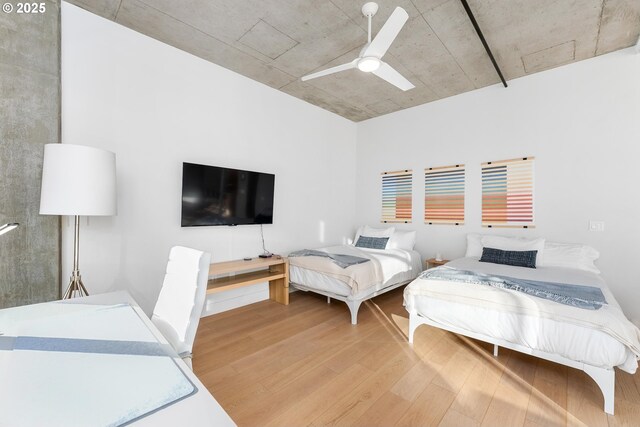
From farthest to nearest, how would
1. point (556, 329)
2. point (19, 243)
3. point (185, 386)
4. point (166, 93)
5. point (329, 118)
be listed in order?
point (329, 118), point (166, 93), point (19, 243), point (556, 329), point (185, 386)

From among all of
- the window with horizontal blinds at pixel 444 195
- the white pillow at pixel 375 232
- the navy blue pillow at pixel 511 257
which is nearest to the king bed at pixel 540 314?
the navy blue pillow at pixel 511 257

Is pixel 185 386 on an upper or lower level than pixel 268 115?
lower

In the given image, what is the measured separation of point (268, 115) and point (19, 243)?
115 inches

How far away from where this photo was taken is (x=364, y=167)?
214 inches

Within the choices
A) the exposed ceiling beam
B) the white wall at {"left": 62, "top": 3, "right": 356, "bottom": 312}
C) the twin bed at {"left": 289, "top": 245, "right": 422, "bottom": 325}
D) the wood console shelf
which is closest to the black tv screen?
the white wall at {"left": 62, "top": 3, "right": 356, "bottom": 312}

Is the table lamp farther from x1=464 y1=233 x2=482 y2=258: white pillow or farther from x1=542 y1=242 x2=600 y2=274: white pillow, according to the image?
x1=542 y1=242 x2=600 y2=274: white pillow

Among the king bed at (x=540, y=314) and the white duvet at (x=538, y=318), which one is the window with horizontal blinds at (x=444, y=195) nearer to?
the king bed at (x=540, y=314)

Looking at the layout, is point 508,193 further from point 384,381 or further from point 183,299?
point 183,299

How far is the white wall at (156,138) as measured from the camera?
255cm

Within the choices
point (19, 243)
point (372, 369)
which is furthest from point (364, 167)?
point (19, 243)

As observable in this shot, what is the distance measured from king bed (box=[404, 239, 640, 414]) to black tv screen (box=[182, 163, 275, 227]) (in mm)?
2157

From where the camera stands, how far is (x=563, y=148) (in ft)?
11.4

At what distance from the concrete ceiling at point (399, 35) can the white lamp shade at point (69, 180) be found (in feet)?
4.87

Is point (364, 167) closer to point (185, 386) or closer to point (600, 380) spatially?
point (600, 380)
